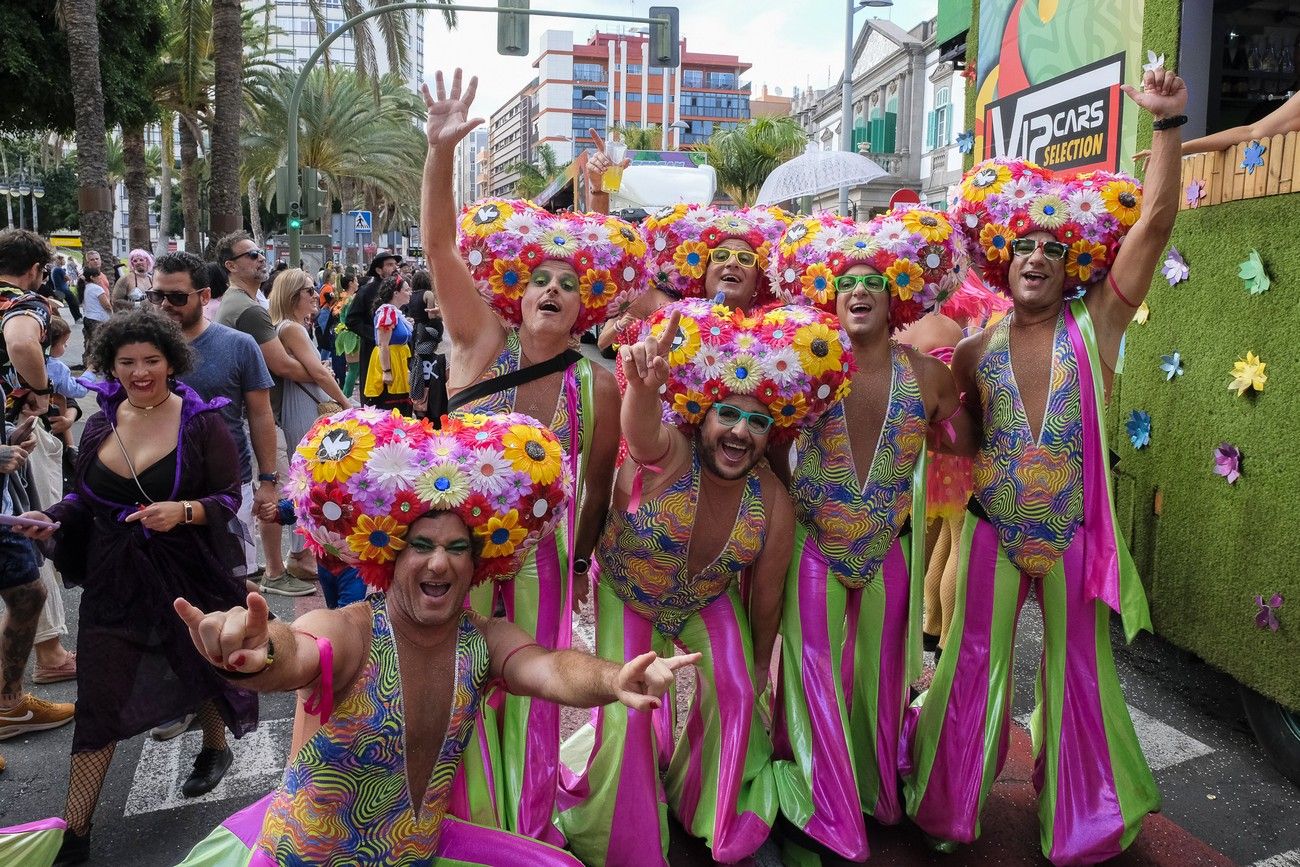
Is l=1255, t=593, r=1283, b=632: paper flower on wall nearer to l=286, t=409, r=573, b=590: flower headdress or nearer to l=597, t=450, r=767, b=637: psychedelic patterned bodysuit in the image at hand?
l=597, t=450, r=767, b=637: psychedelic patterned bodysuit

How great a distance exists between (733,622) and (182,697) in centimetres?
191

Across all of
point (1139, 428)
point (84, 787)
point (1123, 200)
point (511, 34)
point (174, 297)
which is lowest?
point (84, 787)

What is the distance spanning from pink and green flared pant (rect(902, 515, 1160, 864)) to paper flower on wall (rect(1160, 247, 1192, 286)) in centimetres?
172

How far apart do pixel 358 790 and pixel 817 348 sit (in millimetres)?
1640

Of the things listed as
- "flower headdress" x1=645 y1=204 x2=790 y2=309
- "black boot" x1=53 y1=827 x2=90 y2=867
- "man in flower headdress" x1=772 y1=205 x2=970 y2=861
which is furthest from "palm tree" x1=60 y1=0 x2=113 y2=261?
"man in flower headdress" x1=772 y1=205 x2=970 y2=861

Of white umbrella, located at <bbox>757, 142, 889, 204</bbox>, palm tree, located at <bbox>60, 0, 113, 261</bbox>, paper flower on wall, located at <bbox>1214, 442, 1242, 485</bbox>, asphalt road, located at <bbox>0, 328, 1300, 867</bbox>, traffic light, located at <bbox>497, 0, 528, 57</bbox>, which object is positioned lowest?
asphalt road, located at <bbox>0, 328, 1300, 867</bbox>

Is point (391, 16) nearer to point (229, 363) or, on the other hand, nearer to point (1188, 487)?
point (229, 363)

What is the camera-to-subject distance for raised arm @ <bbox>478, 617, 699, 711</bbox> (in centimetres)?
207

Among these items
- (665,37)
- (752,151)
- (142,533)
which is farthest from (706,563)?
(752,151)

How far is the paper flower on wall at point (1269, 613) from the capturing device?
12.0 ft

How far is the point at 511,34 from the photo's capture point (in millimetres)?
14336

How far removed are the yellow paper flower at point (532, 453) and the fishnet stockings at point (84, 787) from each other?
2.02 meters

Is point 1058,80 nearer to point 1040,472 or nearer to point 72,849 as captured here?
point 1040,472

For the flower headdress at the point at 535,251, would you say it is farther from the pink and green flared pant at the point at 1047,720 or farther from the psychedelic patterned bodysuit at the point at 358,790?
the pink and green flared pant at the point at 1047,720
